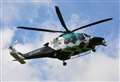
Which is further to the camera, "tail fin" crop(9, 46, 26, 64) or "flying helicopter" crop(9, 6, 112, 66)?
"tail fin" crop(9, 46, 26, 64)

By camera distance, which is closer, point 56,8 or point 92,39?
point 56,8

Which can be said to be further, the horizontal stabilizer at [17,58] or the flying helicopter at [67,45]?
the horizontal stabilizer at [17,58]

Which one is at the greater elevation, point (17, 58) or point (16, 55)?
point (16, 55)

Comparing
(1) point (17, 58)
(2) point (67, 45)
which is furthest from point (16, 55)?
(2) point (67, 45)

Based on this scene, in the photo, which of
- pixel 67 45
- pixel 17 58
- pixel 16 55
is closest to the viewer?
pixel 67 45

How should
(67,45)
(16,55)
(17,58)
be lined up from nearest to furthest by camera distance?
1. (67,45)
2. (17,58)
3. (16,55)

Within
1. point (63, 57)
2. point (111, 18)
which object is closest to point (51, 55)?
point (63, 57)

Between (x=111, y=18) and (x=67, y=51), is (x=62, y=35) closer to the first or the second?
(x=67, y=51)

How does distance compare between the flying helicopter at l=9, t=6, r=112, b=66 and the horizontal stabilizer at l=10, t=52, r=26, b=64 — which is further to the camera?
the horizontal stabilizer at l=10, t=52, r=26, b=64

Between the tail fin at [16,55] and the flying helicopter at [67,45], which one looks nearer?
the flying helicopter at [67,45]

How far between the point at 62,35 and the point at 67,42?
190 centimetres

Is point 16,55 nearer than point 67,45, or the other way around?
point 67,45

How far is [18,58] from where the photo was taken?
68438 millimetres

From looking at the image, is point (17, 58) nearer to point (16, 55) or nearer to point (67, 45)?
point (16, 55)
